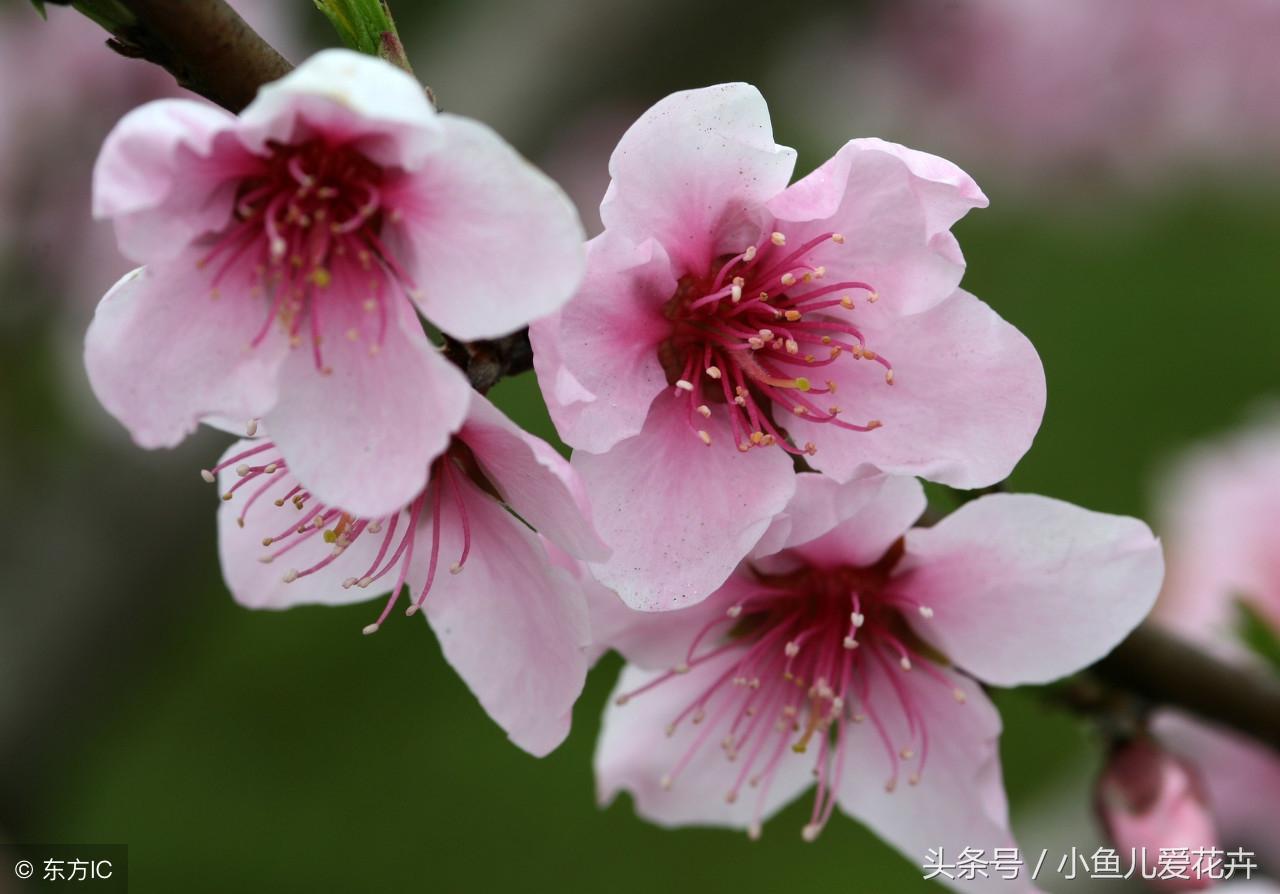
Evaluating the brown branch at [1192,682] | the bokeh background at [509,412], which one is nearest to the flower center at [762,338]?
the brown branch at [1192,682]

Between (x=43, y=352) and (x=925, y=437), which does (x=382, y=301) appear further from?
(x=43, y=352)

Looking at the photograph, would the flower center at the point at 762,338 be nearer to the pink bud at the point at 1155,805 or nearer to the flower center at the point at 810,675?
the flower center at the point at 810,675

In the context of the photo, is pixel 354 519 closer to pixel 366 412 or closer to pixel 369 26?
pixel 366 412

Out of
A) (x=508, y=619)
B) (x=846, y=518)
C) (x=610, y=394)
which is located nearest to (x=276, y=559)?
(x=508, y=619)

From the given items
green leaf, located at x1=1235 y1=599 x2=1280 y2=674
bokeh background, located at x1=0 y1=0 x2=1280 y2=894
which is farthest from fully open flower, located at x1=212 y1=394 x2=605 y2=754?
bokeh background, located at x1=0 y1=0 x2=1280 y2=894

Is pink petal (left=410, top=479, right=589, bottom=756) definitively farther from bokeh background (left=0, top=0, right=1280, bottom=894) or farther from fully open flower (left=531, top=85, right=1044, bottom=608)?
bokeh background (left=0, top=0, right=1280, bottom=894)

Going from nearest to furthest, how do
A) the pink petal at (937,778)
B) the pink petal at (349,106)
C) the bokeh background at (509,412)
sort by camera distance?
the pink petal at (349,106) → the pink petal at (937,778) → the bokeh background at (509,412)
